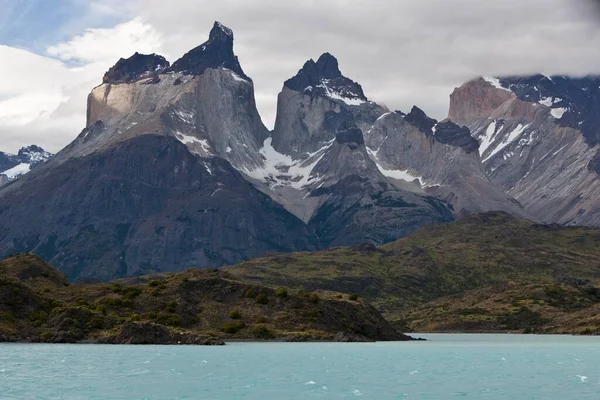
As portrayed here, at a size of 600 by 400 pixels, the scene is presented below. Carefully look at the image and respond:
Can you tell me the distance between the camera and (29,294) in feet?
632

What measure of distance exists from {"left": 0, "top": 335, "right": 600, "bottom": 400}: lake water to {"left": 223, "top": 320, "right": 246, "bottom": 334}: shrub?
20237 millimetres

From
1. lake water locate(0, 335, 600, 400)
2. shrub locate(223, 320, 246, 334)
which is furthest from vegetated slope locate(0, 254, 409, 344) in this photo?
lake water locate(0, 335, 600, 400)

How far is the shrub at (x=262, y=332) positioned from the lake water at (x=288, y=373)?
18092 mm

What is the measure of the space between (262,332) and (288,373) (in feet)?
230

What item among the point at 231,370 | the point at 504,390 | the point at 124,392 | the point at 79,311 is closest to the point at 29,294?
the point at 79,311

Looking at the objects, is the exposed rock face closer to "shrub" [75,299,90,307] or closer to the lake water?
the lake water

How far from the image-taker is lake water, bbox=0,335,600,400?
9706cm

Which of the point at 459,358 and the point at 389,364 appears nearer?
the point at 389,364

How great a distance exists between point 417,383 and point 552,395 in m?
16.4

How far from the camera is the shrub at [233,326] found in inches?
7480

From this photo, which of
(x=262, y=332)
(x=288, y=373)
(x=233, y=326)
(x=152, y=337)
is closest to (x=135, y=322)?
(x=152, y=337)

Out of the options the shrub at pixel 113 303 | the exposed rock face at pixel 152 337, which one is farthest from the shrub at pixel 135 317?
the shrub at pixel 113 303

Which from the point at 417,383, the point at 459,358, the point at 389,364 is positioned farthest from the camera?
the point at 459,358

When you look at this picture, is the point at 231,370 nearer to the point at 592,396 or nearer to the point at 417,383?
the point at 417,383
